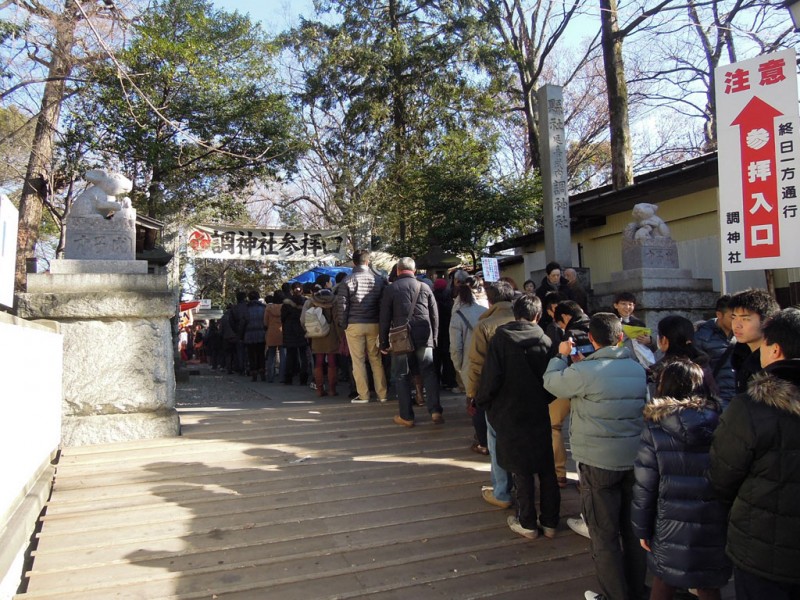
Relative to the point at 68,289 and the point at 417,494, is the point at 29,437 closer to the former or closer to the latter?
the point at 68,289

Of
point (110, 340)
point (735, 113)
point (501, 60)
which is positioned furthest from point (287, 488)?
point (501, 60)

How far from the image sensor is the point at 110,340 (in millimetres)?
5688

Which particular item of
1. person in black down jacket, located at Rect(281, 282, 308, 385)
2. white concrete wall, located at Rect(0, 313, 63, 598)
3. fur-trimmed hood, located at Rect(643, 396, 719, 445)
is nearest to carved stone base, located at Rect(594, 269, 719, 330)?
person in black down jacket, located at Rect(281, 282, 308, 385)

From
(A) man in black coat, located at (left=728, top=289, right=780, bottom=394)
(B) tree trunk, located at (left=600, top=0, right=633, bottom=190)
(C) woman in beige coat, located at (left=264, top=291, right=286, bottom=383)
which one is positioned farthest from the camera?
(B) tree trunk, located at (left=600, top=0, right=633, bottom=190)

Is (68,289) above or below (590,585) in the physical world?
above

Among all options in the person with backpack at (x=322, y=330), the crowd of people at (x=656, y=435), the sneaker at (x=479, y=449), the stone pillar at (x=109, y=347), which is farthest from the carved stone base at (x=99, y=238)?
the sneaker at (x=479, y=449)

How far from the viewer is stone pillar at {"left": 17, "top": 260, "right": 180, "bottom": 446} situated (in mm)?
5520

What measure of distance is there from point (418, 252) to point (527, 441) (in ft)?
35.3

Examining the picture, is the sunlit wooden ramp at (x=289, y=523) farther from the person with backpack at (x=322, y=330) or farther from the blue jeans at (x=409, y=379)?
the person with backpack at (x=322, y=330)

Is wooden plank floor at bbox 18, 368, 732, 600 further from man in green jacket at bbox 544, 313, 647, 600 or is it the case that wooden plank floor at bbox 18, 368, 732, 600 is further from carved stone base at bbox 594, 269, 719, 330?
carved stone base at bbox 594, 269, 719, 330

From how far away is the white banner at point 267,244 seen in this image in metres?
14.6

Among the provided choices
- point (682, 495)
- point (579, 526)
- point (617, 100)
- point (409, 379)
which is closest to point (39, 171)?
point (409, 379)

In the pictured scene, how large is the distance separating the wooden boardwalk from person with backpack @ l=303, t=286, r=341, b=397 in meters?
1.83

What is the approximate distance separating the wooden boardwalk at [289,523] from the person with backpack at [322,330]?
183cm
